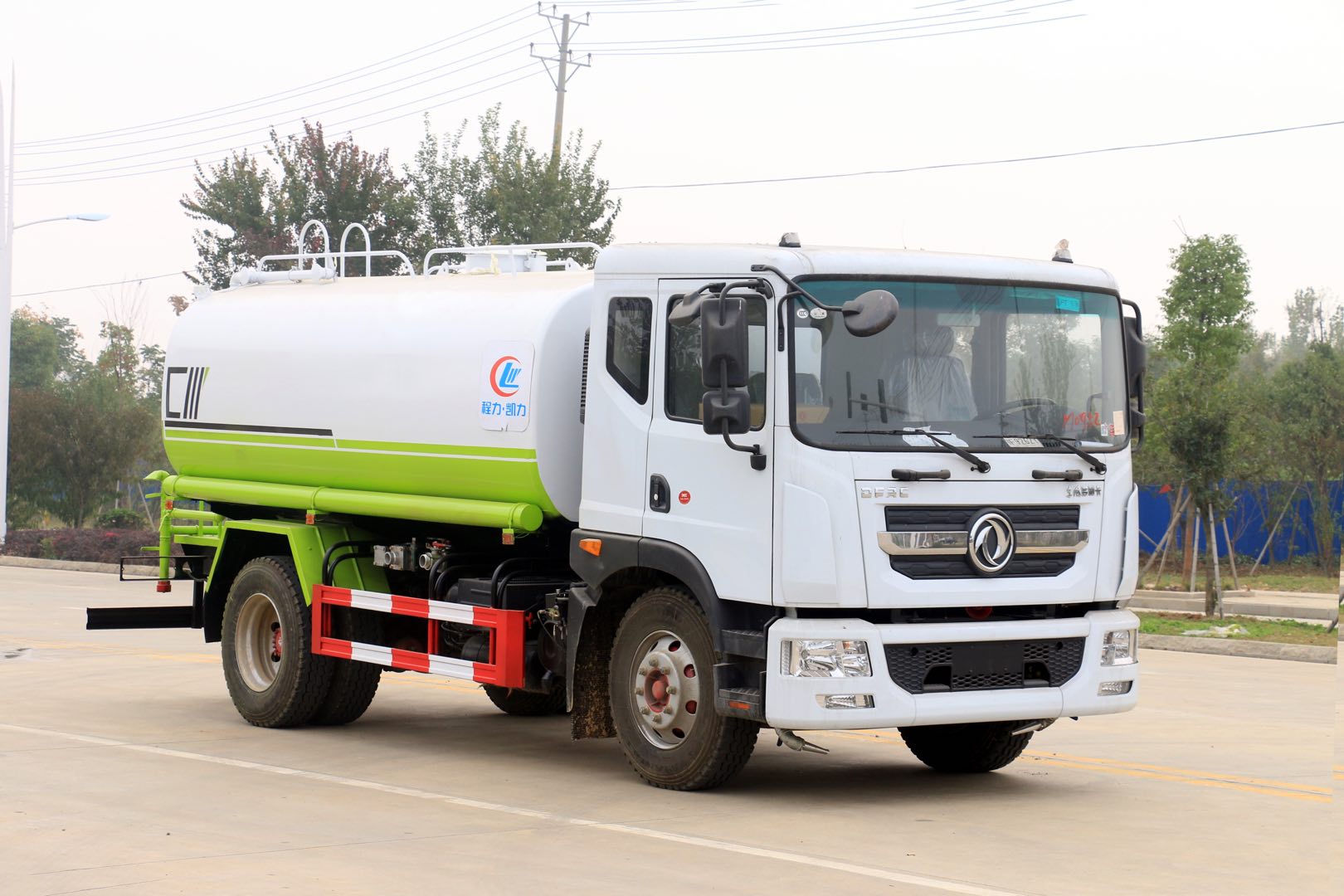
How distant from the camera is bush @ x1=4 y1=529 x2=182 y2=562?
3541cm

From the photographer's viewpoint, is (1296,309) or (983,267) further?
(1296,309)

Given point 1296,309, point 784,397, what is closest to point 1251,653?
point 784,397

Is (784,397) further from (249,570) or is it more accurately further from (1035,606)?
(249,570)

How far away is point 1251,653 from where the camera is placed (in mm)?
20016

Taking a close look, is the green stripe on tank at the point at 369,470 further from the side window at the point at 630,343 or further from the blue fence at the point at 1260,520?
the blue fence at the point at 1260,520

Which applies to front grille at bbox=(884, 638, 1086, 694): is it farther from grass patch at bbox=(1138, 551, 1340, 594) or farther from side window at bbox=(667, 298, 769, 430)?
grass patch at bbox=(1138, 551, 1340, 594)

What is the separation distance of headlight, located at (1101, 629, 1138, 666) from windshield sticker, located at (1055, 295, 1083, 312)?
5.97 feet

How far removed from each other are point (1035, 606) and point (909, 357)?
157 cm

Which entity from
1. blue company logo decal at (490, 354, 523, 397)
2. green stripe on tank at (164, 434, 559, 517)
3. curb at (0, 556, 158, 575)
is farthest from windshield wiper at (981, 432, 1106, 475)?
curb at (0, 556, 158, 575)

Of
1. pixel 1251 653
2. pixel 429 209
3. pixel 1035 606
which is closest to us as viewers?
pixel 1035 606

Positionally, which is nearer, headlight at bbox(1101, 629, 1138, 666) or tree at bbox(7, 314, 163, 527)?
headlight at bbox(1101, 629, 1138, 666)

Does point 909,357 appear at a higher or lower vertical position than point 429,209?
lower

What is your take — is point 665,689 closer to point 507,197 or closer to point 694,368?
point 694,368

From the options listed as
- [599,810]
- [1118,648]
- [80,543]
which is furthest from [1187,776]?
[80,543]
